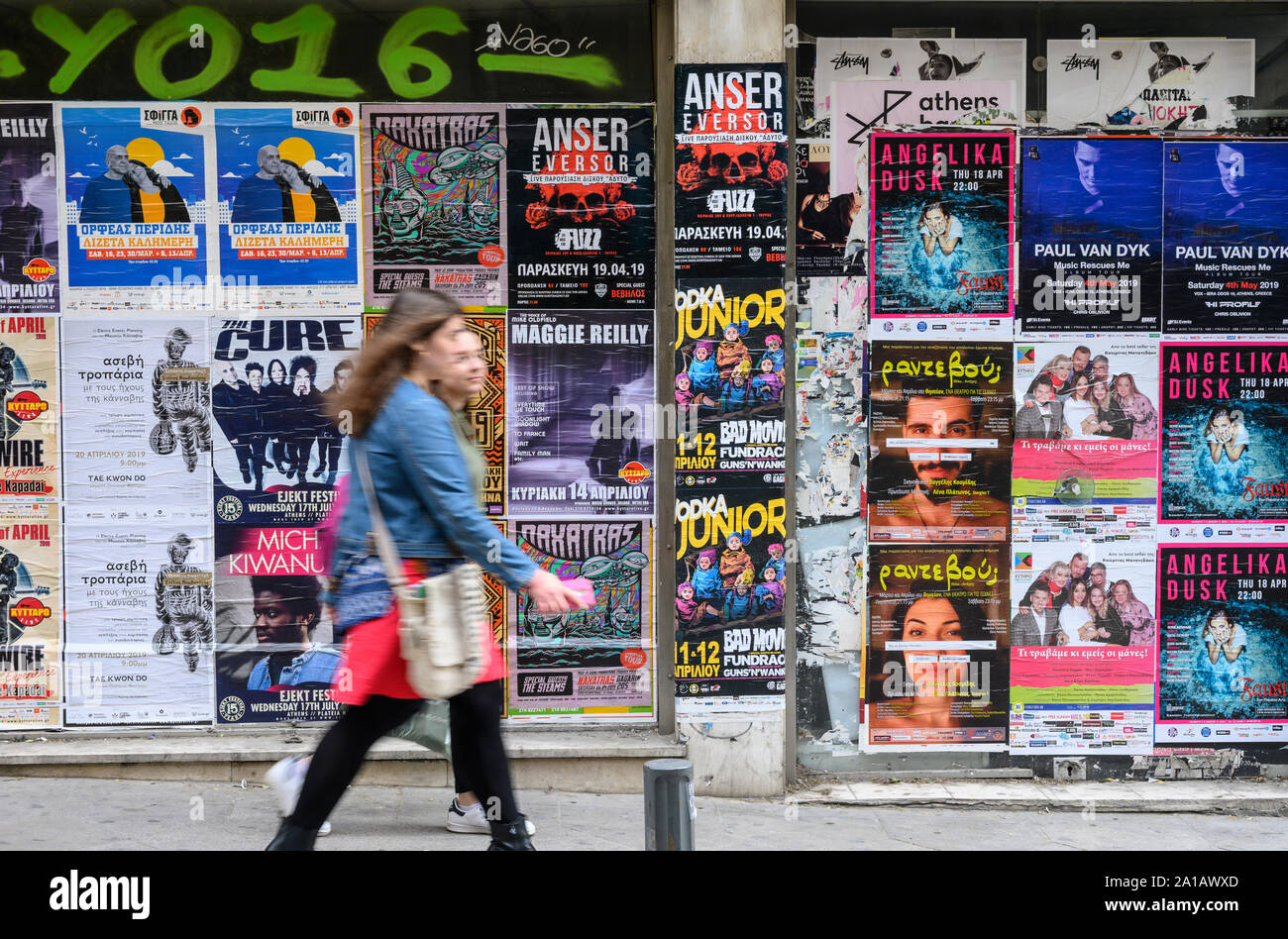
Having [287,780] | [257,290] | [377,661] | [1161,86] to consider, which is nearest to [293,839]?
[377,661]

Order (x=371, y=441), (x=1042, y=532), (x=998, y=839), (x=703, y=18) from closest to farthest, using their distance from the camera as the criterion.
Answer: (x=371, y=441)
(x=998, y=839)
(x=703, y=18)
(x=1042, y=532)

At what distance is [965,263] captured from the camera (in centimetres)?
611

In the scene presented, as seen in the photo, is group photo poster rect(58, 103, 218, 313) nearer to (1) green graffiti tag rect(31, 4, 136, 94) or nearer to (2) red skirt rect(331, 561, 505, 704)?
(1) green graffiti tag rect(31, 4, 136, 94)

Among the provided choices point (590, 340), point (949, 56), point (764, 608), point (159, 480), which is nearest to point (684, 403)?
point (590, 340)

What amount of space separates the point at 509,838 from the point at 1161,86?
4874mm

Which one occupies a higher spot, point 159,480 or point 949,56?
point 949,56

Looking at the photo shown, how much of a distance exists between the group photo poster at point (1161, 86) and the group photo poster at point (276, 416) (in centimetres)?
374

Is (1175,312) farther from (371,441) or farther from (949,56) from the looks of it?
(371,441)

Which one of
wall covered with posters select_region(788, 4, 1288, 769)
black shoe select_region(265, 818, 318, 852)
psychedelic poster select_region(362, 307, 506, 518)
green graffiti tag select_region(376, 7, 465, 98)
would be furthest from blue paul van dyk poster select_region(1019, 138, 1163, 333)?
black shoe select_region(265, 818, 318, 852)

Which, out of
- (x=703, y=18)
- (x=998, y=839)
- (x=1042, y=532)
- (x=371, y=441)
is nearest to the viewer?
(x=371, y=441)

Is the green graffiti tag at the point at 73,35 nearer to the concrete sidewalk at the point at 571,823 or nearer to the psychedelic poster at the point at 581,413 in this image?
the psychedelic poster at the point at 581,413

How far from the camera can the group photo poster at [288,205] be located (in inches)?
235

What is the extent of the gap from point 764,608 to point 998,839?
147 cm

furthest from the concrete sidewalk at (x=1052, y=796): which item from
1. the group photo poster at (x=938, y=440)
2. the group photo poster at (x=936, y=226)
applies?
the group photo poster at (x=936, y=226)
